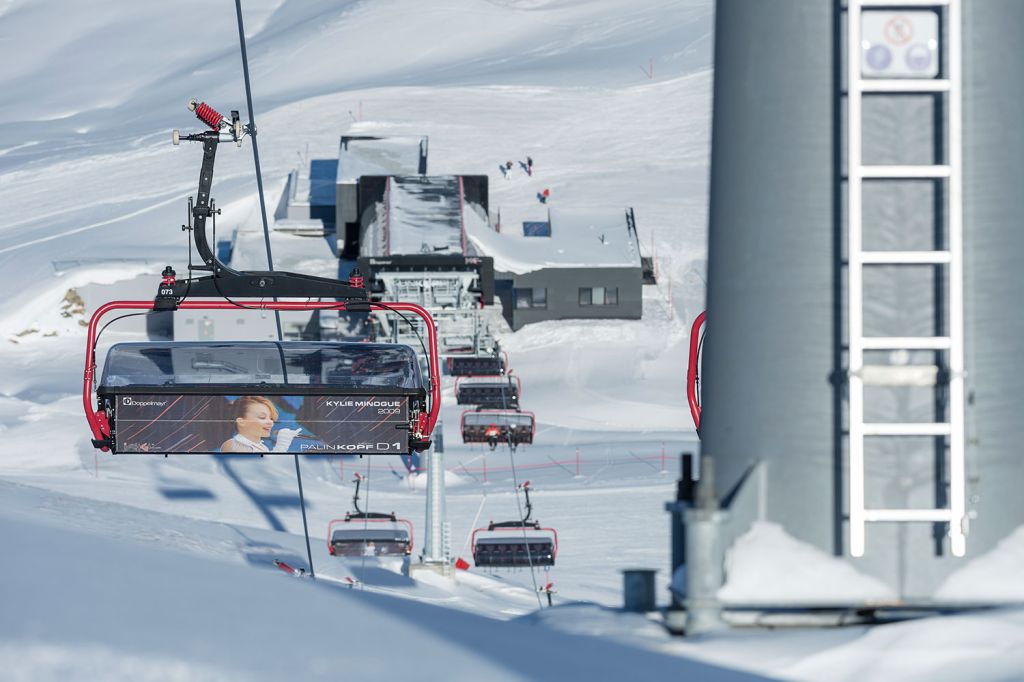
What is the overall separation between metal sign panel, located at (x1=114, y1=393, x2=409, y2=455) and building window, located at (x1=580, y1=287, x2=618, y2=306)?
132 feet

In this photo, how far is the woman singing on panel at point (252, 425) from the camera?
7785 millimetres

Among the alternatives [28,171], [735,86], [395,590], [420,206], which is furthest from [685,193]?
[735,86]

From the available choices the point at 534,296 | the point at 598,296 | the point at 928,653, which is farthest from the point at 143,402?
the point at 598,296

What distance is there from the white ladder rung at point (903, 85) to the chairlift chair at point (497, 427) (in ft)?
85.8

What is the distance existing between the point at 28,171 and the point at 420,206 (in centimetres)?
2715

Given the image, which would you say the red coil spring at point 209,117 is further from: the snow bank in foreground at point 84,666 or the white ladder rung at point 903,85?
the snow bank in foreground at point 84,666

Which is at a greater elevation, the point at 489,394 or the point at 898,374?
the point at 898,374

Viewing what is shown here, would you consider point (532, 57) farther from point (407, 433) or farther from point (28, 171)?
point (407, 433)

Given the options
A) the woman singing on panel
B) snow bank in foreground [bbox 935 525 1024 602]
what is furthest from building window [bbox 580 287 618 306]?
snow bank in foreground [bbox 935 525 1024 602]

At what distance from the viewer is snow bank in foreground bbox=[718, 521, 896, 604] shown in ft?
14.4

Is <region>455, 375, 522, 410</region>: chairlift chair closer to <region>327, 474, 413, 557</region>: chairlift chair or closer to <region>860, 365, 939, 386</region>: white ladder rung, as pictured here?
<region>327, 474, 413, 557</region>: chairlift chair

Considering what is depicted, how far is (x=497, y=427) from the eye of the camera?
31.3 meters

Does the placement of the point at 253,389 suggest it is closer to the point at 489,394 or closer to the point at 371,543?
the point at 371,543

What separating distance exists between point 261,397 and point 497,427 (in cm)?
2352
